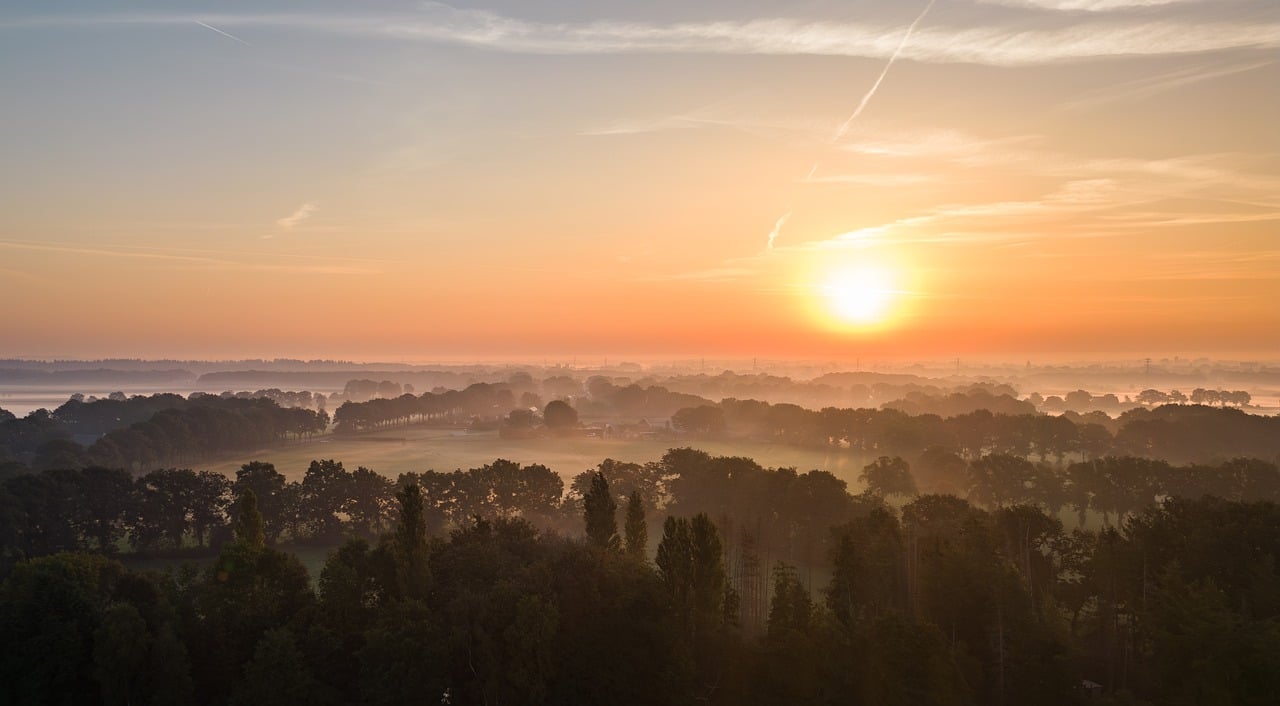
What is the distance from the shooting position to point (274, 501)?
237ft

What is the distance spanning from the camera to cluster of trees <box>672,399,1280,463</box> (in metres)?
103

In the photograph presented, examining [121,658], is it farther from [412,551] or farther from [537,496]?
[537,496]

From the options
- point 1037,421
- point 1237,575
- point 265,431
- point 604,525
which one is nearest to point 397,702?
point 604,525

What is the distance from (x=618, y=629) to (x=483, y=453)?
100594 mm

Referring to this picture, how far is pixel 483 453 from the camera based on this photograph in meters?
133

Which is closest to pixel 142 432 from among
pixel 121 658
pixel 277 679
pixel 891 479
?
pixel 121 658

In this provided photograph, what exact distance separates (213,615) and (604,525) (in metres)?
23.5

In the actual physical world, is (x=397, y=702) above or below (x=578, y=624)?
below

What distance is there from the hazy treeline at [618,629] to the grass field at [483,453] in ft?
178

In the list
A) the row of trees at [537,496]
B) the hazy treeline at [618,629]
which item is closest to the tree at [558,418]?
the row of trees at [537,496]

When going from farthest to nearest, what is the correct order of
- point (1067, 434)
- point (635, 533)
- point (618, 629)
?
1. point (1067, 434)
2. point (635, 533)
3. point (618, 629)

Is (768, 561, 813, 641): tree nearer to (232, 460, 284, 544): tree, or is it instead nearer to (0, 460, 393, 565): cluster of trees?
(0, 460, 393, 565): cluster of trees

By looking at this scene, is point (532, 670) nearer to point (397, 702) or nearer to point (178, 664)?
point (397, 702)

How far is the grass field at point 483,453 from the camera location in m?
115
